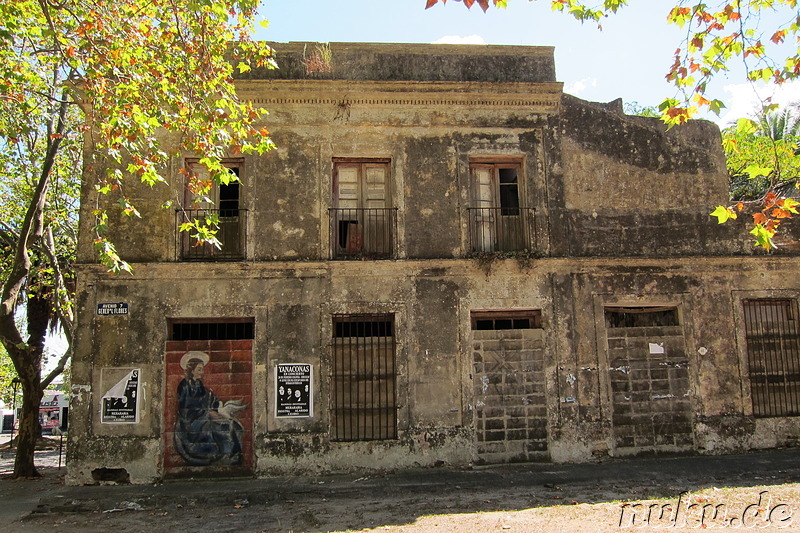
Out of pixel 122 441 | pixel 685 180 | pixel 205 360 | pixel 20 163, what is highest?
pixel 20 163

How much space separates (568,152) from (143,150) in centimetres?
737

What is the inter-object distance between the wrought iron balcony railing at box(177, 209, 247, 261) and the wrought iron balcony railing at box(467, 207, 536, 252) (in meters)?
3.95

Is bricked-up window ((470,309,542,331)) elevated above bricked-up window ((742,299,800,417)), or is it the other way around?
bricked-up window ((470,309,542,331))

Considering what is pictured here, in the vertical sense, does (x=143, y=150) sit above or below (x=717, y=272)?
above

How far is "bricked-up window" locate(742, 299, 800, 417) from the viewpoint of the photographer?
10.8 m

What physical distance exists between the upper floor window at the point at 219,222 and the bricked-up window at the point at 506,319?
13.8 feet

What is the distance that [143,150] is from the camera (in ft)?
33.4

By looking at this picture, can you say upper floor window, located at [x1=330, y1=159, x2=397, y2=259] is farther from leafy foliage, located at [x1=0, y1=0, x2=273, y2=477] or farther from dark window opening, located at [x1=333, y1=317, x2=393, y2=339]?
leafy foliage, located at [x1=0, y1=0, x2=273, y2=477]

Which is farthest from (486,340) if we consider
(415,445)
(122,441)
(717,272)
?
(122,441)

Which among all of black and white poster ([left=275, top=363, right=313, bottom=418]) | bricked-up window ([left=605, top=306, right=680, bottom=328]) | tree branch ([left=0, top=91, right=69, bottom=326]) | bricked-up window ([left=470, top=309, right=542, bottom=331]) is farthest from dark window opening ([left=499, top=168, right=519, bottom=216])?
tree branch ([left=0, top=91, right=69, bottom=326])

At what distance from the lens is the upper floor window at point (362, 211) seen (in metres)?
10.5

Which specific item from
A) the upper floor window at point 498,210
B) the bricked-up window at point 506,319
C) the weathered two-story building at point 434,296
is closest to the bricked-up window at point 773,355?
the weathered two-story building at point 434,296

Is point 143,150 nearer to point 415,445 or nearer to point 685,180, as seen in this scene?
point 415,445

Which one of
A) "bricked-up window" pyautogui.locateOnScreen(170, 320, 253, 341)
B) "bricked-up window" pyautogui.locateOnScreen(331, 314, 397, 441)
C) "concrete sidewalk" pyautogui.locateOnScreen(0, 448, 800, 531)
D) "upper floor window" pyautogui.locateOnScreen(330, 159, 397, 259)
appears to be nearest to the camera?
"concrete sidewalk" pyautogui.locateOnScreen(0, 448, 800, 531)
